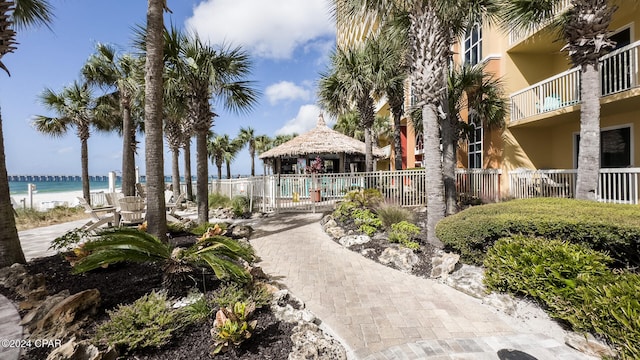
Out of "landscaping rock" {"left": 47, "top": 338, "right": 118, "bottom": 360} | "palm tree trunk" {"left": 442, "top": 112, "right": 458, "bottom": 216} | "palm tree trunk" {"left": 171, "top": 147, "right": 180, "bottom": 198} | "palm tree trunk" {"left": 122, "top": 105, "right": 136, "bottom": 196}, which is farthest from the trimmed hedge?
"palm tree trunk" {"left": 171, "top": 147, "right": 180, "bottom": 198}

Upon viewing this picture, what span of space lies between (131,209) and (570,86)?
14980 millimetres

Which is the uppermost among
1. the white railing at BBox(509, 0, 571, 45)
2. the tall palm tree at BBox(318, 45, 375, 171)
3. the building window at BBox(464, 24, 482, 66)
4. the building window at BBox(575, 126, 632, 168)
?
the building window at BBox(464, 24, 482, 66)

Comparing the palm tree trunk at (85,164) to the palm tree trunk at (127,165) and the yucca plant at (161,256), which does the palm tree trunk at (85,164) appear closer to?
the palm tree trunk at (127,165)

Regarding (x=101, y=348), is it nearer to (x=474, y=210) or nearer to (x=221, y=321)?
(x=221, y=321)

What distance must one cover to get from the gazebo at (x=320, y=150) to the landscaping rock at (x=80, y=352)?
13977mm

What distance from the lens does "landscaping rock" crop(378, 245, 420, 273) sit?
560 cm

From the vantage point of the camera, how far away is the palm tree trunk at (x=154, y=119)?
18.7ft

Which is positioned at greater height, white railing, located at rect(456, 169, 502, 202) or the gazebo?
the gazebo

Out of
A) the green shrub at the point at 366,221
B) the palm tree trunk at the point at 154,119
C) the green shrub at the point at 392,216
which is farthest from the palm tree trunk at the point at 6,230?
the green shrub at the point at 392,216

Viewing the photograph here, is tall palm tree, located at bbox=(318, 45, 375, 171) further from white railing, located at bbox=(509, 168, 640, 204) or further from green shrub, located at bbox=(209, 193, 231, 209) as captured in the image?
green shrub, located at bbox=(209, 193, 231, 209)

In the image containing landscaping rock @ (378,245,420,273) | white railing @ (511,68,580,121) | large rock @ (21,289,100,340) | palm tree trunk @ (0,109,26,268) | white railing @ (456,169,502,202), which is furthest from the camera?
white railing @ (456,169,502,202)

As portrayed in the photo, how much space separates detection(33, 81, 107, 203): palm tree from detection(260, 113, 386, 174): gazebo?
32.8ft

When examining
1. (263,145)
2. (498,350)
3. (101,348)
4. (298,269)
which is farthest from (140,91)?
(263,145)

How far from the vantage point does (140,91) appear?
9641 mm
